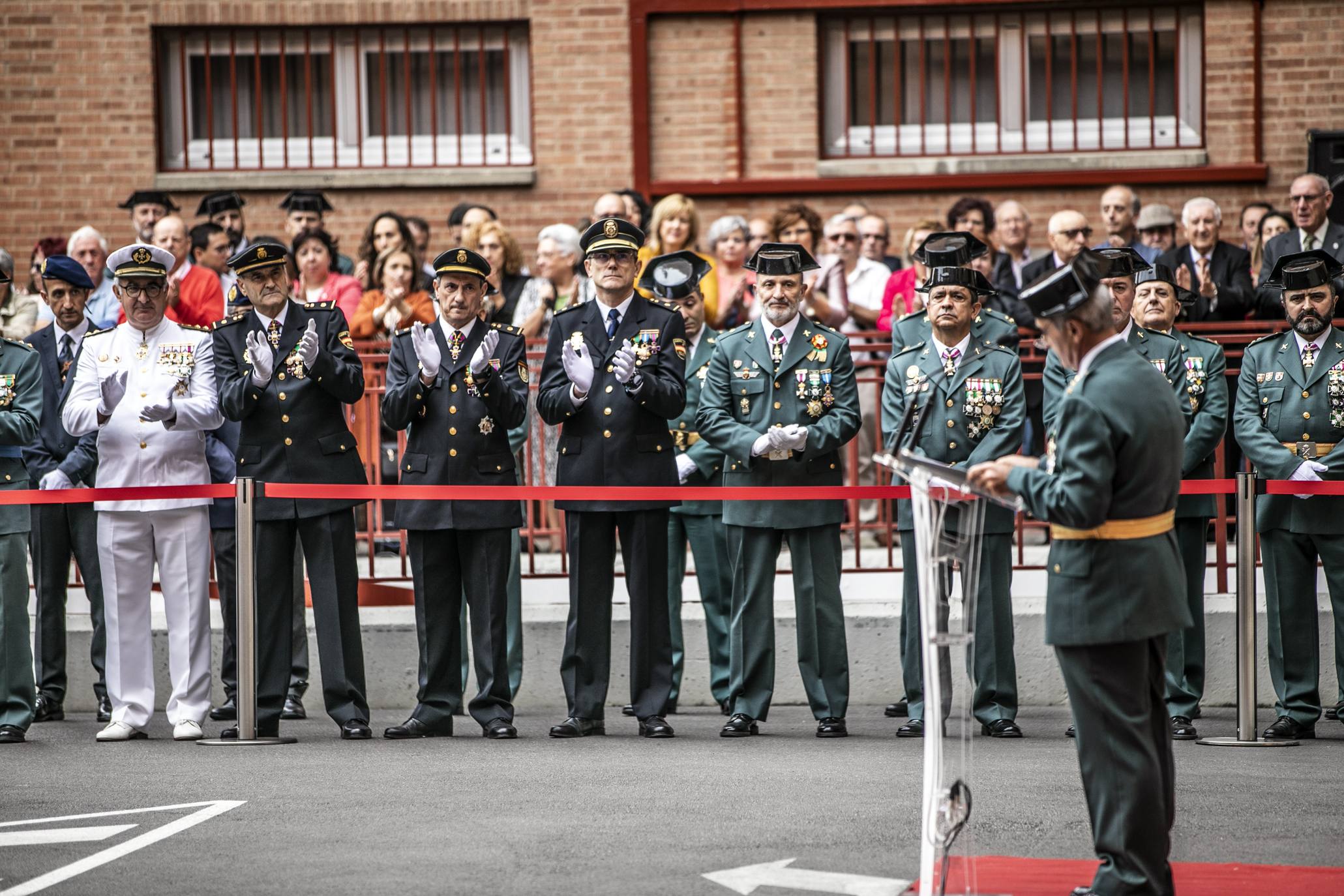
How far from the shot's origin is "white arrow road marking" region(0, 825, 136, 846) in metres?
6.68

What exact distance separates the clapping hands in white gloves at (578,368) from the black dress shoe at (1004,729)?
8.55 ft

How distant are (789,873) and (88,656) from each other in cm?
596

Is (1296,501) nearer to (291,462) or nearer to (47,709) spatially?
(291,462)

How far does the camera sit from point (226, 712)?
997 cm

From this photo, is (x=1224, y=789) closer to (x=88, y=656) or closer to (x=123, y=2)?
(x=88, y=656)

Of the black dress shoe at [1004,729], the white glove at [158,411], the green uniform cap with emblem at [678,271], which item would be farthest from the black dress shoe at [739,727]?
the white glove at [158,411]

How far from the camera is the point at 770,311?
9.44 meters

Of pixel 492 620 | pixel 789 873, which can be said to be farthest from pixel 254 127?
pixel 789 873

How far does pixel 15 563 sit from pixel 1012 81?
9368 mm

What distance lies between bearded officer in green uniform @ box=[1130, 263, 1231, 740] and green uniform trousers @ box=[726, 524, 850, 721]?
170 cm

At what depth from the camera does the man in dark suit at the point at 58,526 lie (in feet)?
33.8

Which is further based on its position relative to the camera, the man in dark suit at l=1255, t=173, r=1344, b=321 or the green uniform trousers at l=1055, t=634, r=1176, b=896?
the man in dark suit at l=1255, t=173, r=1344, b=321

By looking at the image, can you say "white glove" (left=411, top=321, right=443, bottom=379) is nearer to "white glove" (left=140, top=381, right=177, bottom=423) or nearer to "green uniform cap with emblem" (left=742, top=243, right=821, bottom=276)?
"white glove" (left=140, top=381, right=177, bottom=423)

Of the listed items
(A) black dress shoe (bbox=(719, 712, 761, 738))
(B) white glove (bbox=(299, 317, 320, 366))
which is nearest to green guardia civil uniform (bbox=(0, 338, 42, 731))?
(B) white glove (bbox=(299, 317, 320, 366))
